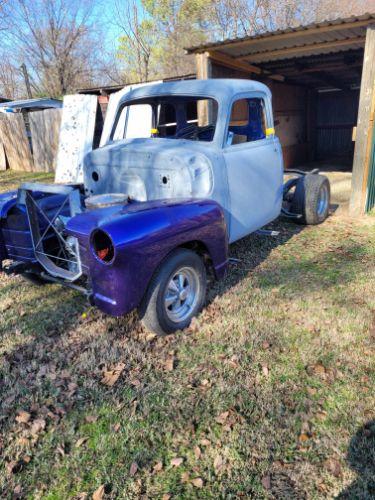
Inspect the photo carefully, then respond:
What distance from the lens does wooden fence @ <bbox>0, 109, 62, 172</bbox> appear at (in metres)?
13.3

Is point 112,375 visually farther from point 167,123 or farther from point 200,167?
point 167,123

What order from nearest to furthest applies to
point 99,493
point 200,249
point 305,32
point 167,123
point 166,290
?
point 99,493, point 166,290, point 200,249, point 167,123, point 305,32

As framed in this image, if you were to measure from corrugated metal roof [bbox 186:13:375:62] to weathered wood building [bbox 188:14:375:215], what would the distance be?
0.6 inches

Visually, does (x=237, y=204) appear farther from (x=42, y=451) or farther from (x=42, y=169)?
(x=42, y=169)

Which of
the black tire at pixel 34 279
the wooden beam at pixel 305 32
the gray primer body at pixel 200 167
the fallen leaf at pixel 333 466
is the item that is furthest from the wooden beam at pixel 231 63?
the fallen leaf at pixel 333 466

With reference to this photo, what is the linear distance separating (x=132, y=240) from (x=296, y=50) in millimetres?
7851

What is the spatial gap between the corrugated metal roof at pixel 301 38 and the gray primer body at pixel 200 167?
3031mm

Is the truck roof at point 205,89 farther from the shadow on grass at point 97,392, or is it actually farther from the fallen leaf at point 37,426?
the fallen leaf at point 37,426

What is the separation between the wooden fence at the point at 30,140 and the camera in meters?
13.3

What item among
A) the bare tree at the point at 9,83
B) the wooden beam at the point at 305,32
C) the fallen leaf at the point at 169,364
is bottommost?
the fallen leaf at the point at 169,364

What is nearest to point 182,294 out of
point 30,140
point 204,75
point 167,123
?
point 167,123

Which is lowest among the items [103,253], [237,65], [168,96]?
[103,253]

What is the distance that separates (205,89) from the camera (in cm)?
412

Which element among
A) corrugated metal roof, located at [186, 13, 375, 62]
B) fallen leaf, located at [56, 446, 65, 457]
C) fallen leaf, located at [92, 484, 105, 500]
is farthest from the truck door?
corrugated metal roof, located at [186, 13, 375, 62]
